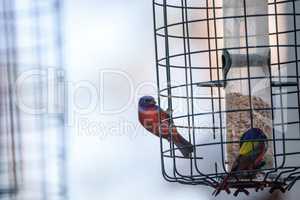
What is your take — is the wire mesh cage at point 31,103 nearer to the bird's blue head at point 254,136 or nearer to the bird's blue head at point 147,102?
the bird's blue head at point 147,102

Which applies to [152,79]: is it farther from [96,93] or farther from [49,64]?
[49,64]

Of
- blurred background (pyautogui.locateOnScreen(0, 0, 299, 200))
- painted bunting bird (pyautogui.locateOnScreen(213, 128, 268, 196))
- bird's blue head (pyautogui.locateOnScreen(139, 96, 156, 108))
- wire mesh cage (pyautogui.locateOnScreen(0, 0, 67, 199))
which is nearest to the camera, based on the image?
painted bunting bird (pyautogui.locateOnScreen(213, 128, 268, 196))

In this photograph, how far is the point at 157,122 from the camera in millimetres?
1753

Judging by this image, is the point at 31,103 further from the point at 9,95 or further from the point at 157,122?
the point at 157,122

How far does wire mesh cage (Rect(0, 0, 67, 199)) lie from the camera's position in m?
2.32

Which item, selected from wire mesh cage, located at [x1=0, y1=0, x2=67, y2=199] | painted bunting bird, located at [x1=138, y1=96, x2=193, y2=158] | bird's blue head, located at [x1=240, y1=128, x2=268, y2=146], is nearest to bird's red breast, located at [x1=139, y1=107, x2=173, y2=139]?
painted bunting bird, located at [x1=138, y1=96, x2=193, y2=158]

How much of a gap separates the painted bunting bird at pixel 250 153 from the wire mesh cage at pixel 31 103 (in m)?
0.82

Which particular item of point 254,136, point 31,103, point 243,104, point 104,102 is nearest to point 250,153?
point 254,136

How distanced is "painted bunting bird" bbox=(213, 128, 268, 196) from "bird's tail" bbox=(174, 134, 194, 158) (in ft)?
0.40

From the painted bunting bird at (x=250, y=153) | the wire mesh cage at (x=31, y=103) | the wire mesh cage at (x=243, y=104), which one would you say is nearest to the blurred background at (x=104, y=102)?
the wire mesh cage at (x=31, y=103)

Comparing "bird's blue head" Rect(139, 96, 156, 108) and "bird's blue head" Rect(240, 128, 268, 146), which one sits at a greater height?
"bird's blue head" Rect(139, 96, 156, 108)

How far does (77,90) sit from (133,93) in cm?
15

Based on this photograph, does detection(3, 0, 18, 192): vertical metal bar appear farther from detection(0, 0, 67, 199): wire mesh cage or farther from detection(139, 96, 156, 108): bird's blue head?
detection(139, 96, 156, 108): bird's blue head

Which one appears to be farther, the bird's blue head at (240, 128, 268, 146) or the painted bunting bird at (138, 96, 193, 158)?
the painted bunting bird at (138, 96, 193, 158)
